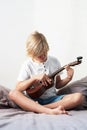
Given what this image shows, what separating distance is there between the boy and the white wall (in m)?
0.44

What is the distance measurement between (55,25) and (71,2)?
0.22 meters

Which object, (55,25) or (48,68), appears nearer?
(48,68)

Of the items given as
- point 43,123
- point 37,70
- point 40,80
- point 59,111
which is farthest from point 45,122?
point 37,70

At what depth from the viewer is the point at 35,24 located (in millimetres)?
2234

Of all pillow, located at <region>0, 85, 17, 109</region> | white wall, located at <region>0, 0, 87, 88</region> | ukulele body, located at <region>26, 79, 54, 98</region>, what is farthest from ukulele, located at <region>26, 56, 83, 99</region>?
white wall, located at <region>0, 0, 87, 88</region>

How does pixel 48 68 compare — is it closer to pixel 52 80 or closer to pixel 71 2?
pixel 52 80

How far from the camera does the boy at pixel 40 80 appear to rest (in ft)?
4.98

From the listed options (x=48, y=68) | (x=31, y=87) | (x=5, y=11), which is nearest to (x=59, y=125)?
(x=31, y=87)

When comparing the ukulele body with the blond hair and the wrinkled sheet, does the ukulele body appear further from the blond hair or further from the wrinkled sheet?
the wrinkled sheet

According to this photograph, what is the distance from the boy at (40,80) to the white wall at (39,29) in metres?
0.44

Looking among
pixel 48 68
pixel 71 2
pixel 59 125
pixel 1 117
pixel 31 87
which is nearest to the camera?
pixel 59 125

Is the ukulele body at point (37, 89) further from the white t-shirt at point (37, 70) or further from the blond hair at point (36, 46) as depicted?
the blond hair at point (36, 46)

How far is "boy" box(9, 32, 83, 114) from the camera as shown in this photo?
59.8 inches

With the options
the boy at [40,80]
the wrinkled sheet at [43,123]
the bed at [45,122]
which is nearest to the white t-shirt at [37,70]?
the boy at [40,80]
